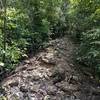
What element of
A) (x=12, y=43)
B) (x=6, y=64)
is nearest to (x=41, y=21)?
(x=12, y=43)

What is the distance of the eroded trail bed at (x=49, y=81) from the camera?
5832 millimetres

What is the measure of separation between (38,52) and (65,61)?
4.80 ft

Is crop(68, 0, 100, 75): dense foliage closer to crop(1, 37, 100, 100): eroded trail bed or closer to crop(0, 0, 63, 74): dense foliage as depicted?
crop(1, 37, 100, 100): eroded trail bed

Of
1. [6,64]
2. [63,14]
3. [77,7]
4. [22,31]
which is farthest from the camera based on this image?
[63,14]

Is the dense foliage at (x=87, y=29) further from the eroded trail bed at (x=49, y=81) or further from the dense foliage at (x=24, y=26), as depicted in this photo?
the dense foliage at (x=24, y=26)

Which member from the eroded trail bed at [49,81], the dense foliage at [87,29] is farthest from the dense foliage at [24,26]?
the dense foliage at [87,29]

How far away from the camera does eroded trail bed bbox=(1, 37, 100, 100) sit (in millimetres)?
5832

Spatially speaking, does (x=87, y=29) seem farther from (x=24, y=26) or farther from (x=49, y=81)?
(x=49, y=81)

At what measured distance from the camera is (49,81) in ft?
21.0

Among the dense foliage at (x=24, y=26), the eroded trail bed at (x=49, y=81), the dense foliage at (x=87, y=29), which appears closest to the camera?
the eroded trail bed at (x=49, y=81)

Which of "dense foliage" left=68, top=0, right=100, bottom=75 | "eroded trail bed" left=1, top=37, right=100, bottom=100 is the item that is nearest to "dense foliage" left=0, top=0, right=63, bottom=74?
"eroded trail bed" left=1, top=37, right=100, bottom=100

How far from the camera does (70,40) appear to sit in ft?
33.2

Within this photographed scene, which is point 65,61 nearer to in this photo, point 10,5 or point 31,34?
point 31,34

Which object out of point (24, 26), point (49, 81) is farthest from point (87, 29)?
point (49, 81)
